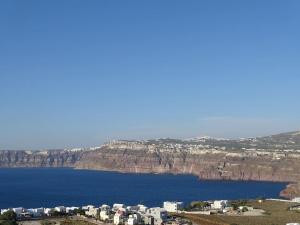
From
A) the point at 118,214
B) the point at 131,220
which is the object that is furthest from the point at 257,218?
the point at 118,214

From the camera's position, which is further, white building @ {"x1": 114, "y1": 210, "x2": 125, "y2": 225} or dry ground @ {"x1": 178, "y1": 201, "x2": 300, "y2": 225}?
dry ground @ {"x1": 178, "y1": 201, "x2": 300, "y2": 225}

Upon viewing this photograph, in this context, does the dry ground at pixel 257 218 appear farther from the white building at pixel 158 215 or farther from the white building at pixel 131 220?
the white building at pixel 131 220

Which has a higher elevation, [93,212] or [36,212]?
[93,212]

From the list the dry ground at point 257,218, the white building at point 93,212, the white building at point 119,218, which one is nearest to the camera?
the white building at point 119,218

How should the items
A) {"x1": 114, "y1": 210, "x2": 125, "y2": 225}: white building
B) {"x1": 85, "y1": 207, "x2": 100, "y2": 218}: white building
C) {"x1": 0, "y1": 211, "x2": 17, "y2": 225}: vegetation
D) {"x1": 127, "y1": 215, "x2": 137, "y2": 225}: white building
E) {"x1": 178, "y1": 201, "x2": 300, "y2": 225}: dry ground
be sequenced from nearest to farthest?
{"x1": 0, "y1": 211, "x2": 17, "y2": 225}: vegetation
{"x1": 127, "y1": 215, "x2": 137, "y2": 225}: white building
{"x1": 114, "y1": 210, "x2": 125, "y2": 225}: white building
{"x1": 178, "y1": 201, "x2": 300, "y2": 225}: dry ground
{"x1": 85, "y1": 207, "x2": 100, "y2": 218}: white building

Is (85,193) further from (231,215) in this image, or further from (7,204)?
(231,215)

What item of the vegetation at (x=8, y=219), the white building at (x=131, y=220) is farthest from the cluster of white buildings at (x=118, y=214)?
the vegetation at (x=8, y=219)

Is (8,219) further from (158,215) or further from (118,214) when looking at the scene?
(158,215)

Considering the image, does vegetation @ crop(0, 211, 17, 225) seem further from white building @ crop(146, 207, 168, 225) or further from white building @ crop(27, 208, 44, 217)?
white building @ crop(146, 207, 168, 225)

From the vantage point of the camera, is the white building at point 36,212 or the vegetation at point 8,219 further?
the white building at point 36,212

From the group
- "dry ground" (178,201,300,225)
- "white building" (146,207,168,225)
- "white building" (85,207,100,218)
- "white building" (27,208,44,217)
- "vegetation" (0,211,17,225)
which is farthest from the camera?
"white building" (27,208,44,217)

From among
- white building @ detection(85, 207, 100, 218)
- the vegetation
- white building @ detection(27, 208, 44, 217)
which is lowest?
white building @ detection(27, 208, 44, 217)

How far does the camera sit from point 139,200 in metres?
116

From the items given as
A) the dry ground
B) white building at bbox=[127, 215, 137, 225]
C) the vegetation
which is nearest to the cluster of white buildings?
white building at bbox=[127, 215, 137, 225]
